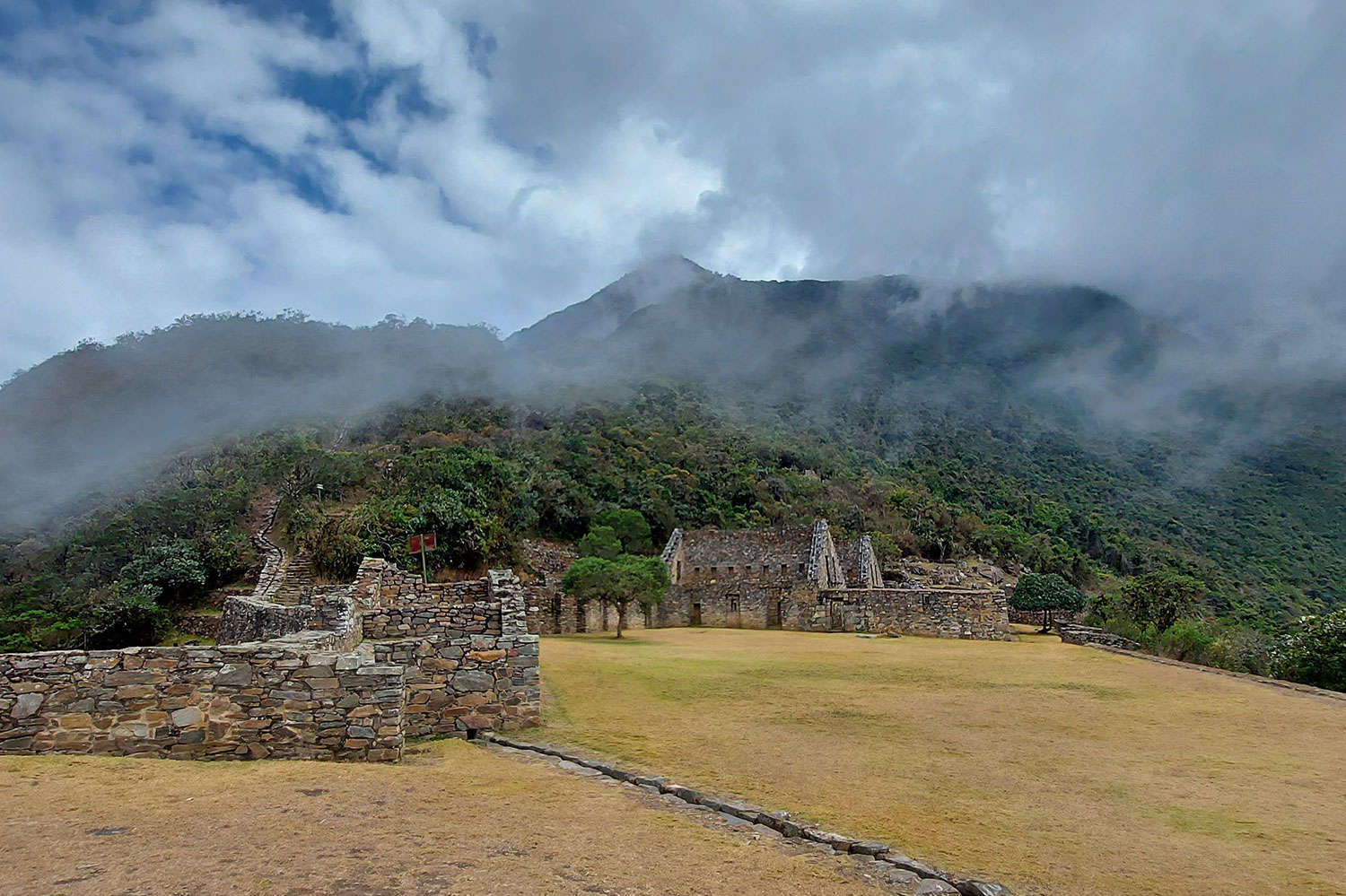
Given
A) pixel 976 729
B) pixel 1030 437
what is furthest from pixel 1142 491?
pixel 976 729

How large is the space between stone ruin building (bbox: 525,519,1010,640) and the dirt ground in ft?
65.2

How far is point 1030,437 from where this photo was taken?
3971 inches

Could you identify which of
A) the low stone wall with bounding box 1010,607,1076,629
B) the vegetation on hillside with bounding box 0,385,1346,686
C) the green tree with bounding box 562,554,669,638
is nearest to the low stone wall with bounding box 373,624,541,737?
the green tree with bounding box 562,554,669,638

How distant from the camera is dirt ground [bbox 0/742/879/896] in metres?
4.25

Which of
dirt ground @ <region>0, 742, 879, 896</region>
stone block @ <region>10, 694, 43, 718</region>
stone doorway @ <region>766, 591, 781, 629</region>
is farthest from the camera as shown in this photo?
stone doorway @ <region>766, 591, 781, 629</region>

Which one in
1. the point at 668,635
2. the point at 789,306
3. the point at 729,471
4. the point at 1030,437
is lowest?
the point at 668,635

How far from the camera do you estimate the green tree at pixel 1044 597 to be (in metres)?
29.3

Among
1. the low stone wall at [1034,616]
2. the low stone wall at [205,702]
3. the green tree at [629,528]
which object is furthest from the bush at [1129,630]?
the low stone wall at [205,702]

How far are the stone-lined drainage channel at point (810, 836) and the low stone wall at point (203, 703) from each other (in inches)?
89.5

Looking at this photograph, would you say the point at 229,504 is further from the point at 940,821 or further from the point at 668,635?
the point at 940,821

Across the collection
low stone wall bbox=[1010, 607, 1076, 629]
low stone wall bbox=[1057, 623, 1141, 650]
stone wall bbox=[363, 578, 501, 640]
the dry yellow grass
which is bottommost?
low stone wall bbox=[1010, 607, 1076, 629]

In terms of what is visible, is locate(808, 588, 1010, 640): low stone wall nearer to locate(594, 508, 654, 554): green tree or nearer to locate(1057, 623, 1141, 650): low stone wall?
locate(1057, 623, 1141, 650): low stone wall

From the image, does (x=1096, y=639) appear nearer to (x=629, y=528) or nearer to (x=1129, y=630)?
(x=1129, y=630)

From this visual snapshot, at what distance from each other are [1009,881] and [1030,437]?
10772 cm
